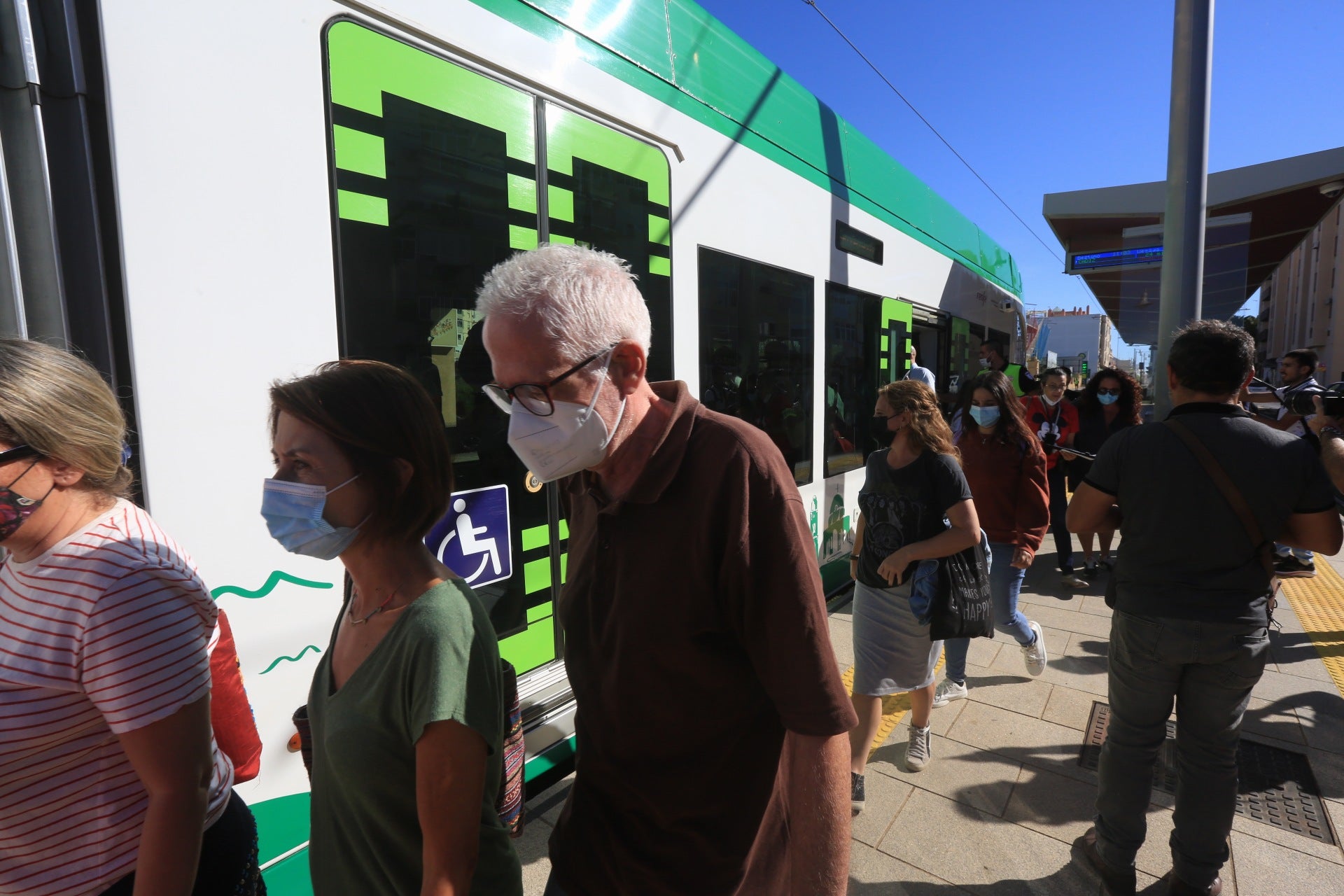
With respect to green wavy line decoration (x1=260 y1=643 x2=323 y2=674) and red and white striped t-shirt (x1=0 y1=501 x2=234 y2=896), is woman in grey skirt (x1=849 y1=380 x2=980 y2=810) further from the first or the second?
red and white striped t-shirt (x1=0 y1=501 x2=234 y2=896)

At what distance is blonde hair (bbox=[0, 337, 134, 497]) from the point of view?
1126 mm

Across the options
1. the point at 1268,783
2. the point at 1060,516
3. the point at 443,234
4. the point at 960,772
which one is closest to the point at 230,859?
the point at 443,234

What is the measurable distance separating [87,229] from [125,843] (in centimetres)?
112

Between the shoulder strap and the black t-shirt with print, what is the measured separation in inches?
27.4

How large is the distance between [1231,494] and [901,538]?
1025 millimetres

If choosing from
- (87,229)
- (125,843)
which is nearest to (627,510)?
(125,843)

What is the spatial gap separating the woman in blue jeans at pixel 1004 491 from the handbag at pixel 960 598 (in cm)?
79

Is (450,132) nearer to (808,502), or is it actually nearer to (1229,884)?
(808,502)

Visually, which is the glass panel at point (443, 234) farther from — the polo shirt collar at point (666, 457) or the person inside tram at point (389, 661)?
the polo shirt collar at point (666, 457)

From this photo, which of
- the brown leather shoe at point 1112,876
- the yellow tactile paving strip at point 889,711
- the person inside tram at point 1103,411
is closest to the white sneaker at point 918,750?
the yellow tactile paving strip at point 889,711

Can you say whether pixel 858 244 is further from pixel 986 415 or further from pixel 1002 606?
pixel 1002 606

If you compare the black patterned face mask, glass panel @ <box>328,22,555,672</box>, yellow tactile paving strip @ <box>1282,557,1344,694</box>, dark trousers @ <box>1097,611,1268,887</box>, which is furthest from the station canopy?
the black patterned face mask

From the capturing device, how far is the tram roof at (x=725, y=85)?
2.46 m

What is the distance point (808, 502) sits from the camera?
13.4ft
